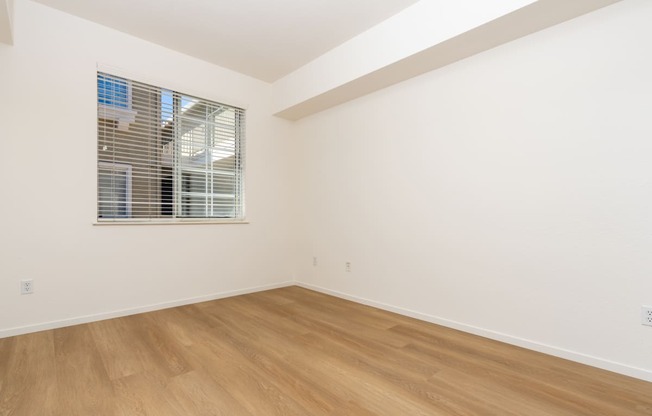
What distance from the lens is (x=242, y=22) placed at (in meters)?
2.99

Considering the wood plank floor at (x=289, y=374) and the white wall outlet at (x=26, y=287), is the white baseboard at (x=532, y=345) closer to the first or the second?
the wood plank floor at (x=289, y=374)

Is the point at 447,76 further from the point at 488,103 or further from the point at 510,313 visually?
the point at 510,313

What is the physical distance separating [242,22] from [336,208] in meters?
2.22

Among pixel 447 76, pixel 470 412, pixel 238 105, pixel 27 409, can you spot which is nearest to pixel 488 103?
pixel 447 76

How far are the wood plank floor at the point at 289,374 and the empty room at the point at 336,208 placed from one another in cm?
2

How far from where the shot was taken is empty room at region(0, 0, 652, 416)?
1.96 meters

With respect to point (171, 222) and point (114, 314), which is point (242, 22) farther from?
point (114, 314)

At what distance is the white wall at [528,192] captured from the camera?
2.03 m

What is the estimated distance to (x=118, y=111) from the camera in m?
3.13

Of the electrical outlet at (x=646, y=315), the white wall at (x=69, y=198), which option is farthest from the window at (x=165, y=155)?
the electrical outlet at (x=646, y=315)

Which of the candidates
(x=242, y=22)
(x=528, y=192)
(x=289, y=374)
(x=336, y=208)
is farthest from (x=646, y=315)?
(x=242, y=22)

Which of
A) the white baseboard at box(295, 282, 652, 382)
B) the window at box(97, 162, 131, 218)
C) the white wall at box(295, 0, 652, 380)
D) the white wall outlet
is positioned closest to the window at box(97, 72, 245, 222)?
the window at box(97, 162, 131, 218)

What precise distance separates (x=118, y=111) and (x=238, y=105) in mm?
1337

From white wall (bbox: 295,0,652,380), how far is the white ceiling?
798 mm
